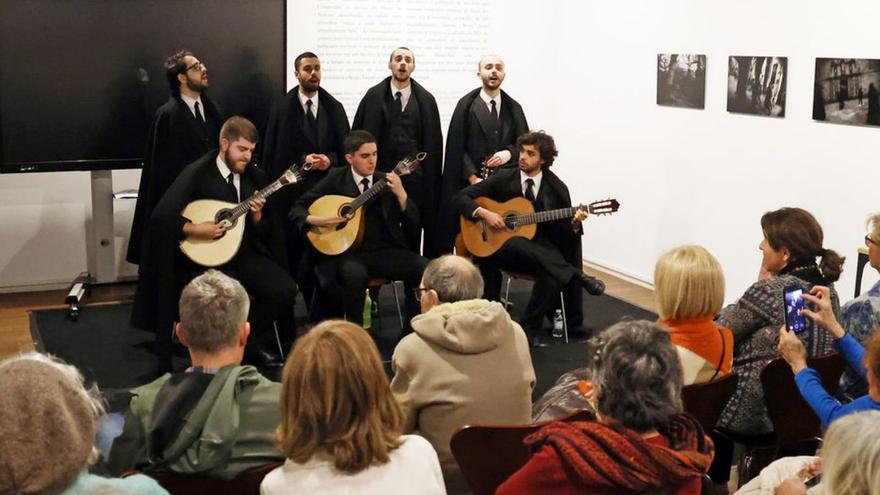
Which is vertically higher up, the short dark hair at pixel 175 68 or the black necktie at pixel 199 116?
the short dark hair at pixel 175 68

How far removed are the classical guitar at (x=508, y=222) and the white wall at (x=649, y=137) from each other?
1.25 metres

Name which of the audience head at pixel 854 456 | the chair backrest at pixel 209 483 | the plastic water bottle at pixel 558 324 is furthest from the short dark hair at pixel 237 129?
the audience head at pixel 854 456

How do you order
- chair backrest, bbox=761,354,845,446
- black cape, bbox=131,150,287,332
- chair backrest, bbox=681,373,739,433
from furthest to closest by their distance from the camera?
black cape, bbox=131,150,287,332, chair backrest, bbox=761,354,845,446, chair backrest, bbox=681,373,739,433

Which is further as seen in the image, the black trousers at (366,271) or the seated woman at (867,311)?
the black trousers at (366,271)

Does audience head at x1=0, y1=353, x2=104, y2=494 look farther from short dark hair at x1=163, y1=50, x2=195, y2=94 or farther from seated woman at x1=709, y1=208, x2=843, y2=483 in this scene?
short dark hair at x1=163, y1=50, x2=195, y2=94

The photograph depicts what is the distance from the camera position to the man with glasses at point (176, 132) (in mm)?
6414

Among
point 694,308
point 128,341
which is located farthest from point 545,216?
point 694,308

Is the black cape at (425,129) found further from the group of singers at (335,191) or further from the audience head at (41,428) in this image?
the audience head at (41,428)

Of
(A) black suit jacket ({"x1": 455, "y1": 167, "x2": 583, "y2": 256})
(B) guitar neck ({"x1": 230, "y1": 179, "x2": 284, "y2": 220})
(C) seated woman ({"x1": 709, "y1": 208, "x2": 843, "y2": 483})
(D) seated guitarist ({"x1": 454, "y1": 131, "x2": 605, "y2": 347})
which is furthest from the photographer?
(A) black suit jacket ({"x1": 455, "y1": 167, "x2": 583, "y2": 256})

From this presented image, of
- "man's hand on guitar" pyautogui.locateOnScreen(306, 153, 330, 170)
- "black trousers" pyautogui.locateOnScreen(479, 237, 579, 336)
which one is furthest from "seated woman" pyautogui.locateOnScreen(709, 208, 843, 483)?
"man's hand on guitar" pyautogui.locateOnScreen(306, 153, 330, 170)

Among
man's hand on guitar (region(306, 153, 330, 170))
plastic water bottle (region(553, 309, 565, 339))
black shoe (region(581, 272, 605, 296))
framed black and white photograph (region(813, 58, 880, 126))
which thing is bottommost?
→ plastic water bottle (region(553, 309, 565, 339))

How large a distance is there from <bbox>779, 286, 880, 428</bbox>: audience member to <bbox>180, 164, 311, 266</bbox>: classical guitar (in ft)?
10.00

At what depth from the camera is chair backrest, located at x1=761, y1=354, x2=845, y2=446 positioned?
3557mm

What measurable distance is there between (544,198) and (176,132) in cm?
222
